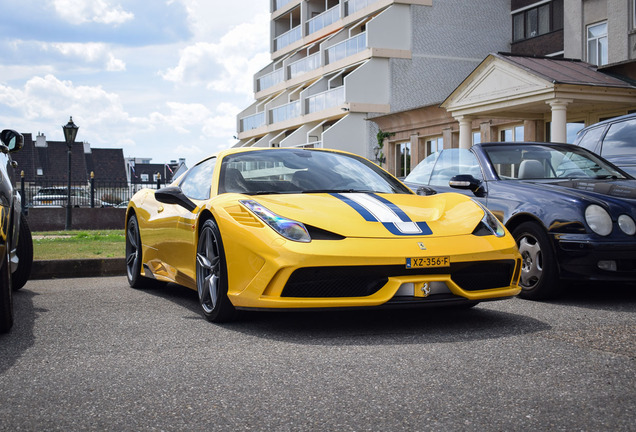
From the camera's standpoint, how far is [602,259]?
5.79 m

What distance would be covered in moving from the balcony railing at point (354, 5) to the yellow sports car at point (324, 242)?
36.0 m

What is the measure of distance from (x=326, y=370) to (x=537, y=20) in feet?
112

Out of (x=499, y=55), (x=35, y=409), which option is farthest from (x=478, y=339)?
(x=499, y=55)

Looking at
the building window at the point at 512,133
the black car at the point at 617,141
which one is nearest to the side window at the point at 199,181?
the black car at the point at 617,141

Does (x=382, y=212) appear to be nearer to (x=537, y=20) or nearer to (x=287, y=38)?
(x=537, y=20)

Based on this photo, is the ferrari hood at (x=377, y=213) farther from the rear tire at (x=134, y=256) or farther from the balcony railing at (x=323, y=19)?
the balcony railing at (x=323, y=19)

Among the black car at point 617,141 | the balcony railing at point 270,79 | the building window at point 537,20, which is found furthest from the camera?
the balcony railing at point 270,79

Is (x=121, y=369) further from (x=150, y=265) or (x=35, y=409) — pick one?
(x=150, y=265)

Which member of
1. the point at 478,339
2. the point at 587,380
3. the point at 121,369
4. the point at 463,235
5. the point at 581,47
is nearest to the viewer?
the point at 587,380

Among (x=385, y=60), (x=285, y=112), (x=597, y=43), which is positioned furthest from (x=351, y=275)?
(x=285, y=112)

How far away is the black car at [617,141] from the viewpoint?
Result: 8.24 meters

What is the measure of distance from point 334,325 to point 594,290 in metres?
2.99

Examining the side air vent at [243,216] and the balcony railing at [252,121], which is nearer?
Result: the side air vent at [243,216]

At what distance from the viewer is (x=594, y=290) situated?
22.5 ft
